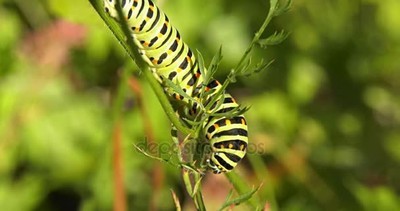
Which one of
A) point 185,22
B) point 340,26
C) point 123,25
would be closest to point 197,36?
point 185,22

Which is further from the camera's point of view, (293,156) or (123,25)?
(293,156)

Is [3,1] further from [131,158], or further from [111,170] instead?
[111,170]

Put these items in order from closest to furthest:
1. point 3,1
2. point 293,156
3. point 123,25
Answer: point 123,25, point 293,156, point 3,1

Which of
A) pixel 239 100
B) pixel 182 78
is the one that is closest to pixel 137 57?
pixel 182 78

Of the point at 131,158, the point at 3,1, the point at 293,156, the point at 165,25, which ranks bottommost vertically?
the point at 293,156

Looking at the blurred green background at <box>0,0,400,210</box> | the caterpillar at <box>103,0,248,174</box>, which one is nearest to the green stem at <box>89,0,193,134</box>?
the caterpillar at <box>103,0,248,174</box>

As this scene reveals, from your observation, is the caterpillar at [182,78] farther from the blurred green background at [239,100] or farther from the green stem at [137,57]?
the blurred green background at [239,100]

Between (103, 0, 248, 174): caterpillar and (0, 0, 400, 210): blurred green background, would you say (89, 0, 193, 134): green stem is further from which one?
(0, 0, 400, 210): blurred green background
